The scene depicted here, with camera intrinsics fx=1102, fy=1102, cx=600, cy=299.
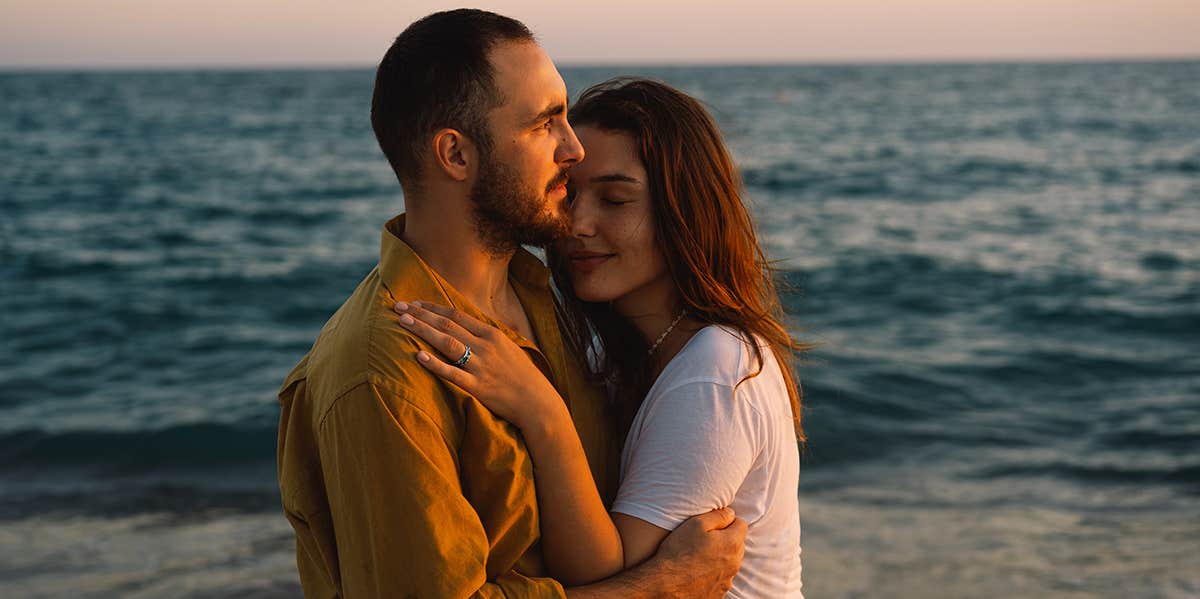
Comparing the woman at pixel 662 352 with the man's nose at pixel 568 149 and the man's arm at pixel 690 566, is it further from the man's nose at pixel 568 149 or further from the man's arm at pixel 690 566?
the man's nose at pixel 568 149

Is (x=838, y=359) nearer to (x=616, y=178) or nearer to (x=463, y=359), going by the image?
(x=616, y=178)

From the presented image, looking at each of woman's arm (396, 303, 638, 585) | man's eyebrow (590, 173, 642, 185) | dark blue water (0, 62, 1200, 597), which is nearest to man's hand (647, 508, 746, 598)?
woman's arm (396, 303, 638, 585)

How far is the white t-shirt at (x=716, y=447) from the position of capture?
2.30m

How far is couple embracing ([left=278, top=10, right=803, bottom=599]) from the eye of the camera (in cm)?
192

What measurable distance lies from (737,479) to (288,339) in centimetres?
833

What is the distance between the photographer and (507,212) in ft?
7.26

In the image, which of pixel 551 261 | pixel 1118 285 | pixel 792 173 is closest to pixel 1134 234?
pixel 1118 285

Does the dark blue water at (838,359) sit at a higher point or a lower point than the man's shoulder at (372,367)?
lower

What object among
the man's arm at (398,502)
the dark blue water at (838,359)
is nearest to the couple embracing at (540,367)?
the man's arm at (398,502)

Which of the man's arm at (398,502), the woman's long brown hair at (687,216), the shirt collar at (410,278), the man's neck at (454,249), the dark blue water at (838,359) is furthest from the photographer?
the dark blue water at (838,359)

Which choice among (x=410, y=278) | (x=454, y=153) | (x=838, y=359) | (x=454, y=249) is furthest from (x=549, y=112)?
(x=838, y=359)

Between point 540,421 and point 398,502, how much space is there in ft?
1.05

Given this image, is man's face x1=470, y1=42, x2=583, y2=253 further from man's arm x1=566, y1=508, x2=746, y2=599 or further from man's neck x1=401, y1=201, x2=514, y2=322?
man's arm x1=566, y1=508, x2=746, y2=599

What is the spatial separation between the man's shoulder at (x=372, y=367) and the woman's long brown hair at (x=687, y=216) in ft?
Result: 2.29
